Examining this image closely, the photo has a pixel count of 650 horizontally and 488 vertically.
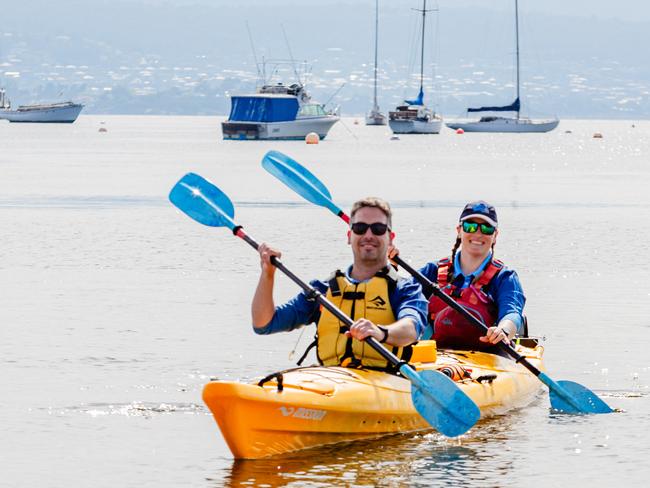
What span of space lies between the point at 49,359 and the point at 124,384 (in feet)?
5.33

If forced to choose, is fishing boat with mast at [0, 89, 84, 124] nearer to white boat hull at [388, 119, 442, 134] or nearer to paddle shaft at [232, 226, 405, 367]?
white boat hull at [388, 119, 442, 134]

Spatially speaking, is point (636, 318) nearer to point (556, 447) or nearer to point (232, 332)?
point (232, 332)

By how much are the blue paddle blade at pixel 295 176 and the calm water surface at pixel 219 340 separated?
209 cm

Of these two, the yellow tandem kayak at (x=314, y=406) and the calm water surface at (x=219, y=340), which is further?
the calm water surface at (x=219, y=340)

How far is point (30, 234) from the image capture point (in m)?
30.8

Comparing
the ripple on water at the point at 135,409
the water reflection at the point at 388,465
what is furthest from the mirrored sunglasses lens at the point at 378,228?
the ripple on water at the point at 135,409

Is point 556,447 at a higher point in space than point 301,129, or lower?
lower

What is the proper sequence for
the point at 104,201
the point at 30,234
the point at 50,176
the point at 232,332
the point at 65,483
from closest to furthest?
the point at 65,483, the point at 232,332, the point at 30,234, the point at 104,201, the point at 50,176

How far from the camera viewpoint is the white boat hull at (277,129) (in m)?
106

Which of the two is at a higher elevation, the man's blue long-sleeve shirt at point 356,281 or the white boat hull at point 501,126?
the white boat hull at point 501,126

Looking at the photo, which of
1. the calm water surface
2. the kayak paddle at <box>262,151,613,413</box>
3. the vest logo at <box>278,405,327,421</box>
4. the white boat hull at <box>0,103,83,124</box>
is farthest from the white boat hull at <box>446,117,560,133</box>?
the vest logo at <box>278,405,327,421</box>

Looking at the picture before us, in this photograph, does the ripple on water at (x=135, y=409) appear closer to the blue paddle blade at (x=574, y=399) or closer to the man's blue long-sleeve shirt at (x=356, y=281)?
the man's blue long-sleeve shirt at (x=356, y=281)

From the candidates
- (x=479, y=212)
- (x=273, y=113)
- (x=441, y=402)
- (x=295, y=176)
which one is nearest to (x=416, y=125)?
(x=273, y=113)

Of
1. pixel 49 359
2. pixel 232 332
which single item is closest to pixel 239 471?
pixel 49 359
